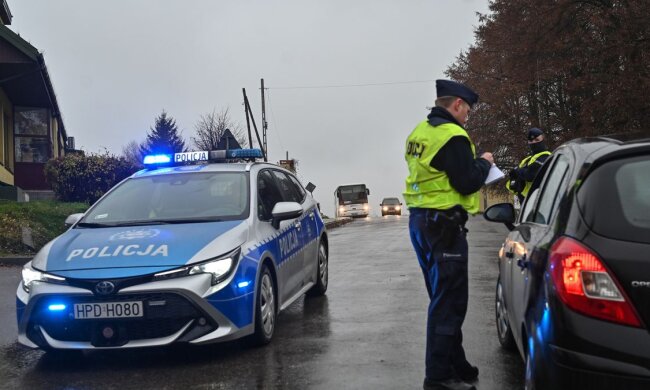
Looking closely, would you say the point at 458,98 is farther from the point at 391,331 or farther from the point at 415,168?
the point at 391,331

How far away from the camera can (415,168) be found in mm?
4066

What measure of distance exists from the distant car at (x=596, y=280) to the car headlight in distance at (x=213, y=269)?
2.46 meters

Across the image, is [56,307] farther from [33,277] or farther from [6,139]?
[6,139]

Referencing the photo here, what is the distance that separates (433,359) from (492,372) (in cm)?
86

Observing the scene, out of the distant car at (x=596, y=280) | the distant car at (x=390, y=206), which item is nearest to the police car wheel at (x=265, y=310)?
the distant car at (x=596, y=280)

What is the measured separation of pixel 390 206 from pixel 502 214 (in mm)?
52877

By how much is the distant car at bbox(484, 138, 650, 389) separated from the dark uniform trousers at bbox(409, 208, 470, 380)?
0.81 m

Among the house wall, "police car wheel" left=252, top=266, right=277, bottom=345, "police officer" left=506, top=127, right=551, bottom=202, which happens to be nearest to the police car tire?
"police car wheel" left=252, top=266, right=277, bottom=345

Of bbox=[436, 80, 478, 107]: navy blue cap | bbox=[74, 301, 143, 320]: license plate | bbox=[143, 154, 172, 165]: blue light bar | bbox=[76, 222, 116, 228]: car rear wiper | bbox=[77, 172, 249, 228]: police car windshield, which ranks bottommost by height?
bbox=[74, 301, 143, 320]: license plate

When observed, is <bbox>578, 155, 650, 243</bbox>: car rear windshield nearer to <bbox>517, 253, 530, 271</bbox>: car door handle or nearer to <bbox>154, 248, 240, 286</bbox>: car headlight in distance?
<bbox>517, 253, 530, 271</bbox>: car door handle

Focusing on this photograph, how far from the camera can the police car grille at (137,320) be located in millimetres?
4727

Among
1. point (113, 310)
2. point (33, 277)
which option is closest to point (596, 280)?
point (113, 310)

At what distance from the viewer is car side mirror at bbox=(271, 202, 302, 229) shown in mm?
5879

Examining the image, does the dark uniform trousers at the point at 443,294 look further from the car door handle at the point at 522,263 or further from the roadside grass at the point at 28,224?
the roadside grass at the point at 28,224
